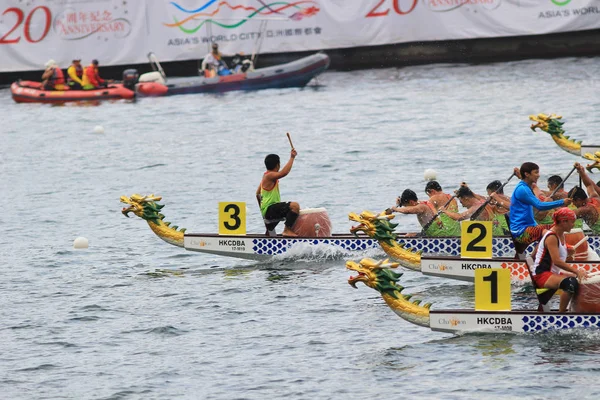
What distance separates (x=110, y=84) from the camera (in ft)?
166

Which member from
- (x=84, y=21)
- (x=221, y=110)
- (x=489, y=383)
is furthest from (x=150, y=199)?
(x=84, y=21)

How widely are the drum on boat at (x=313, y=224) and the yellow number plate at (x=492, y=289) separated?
6087mm

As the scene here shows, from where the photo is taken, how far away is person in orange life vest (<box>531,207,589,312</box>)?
16.8 meters

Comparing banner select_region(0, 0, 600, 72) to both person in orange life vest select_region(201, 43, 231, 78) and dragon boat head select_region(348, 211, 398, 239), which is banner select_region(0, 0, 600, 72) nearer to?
person in orange life vest select_region(201, 43, 231, 78)

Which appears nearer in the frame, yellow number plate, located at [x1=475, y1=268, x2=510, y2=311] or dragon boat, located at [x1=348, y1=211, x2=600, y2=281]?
yellow number plate, located at [x1=475, y1=268, x2=510, y2=311]

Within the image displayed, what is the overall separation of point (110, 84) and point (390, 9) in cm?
1171

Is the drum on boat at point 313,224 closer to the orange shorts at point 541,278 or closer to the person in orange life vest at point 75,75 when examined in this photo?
the orange shorts at point 541,278

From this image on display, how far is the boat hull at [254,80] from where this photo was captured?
162 ft

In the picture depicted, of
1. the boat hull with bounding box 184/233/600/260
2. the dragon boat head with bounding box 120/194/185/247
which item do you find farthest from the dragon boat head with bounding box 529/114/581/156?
the dragon boat head with bounding box 120/194/185/247

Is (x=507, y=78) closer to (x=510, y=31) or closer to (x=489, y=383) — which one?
(x=510, y=31)

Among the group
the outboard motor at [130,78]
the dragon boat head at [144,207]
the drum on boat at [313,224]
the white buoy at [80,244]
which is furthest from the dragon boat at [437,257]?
the outboard motor at [130,78]

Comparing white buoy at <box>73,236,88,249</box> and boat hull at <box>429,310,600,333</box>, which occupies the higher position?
white buoy at <box>73,236,88,249</box>

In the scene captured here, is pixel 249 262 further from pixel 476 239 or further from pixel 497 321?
pixel 497 321

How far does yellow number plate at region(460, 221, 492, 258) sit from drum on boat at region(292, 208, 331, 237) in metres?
3.47
